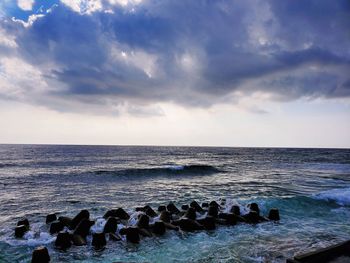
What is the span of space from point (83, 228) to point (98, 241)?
1.23m

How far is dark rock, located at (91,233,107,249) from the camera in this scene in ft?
30.3

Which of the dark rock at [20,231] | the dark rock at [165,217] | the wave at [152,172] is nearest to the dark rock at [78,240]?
the dark rock at [20,231]

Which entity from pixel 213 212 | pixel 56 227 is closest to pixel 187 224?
pixel 213 212

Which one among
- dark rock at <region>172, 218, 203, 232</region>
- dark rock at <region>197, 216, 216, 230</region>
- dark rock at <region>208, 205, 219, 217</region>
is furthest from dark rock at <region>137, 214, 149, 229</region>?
dark rock at <region>208, 205, 219, 217</region>

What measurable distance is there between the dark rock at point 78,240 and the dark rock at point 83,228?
301 millimetres

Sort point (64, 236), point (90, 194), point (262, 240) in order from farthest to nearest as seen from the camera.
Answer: point (90, 194) → point (262, 240) → point (64, 236)

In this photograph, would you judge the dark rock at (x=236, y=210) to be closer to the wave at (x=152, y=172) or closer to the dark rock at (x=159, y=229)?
the dark rock at (x=159, y=229)

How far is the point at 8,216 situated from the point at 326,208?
1706 centimetres

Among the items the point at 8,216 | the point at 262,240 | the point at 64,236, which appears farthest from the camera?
the point at 8,216

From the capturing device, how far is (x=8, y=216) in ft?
45.2

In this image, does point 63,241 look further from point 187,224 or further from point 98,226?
point 187,224

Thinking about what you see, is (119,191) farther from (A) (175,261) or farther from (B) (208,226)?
(A) (175,261)

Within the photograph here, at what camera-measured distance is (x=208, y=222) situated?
11.5 meters

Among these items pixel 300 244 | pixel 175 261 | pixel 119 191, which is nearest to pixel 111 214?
pixel 175 261
